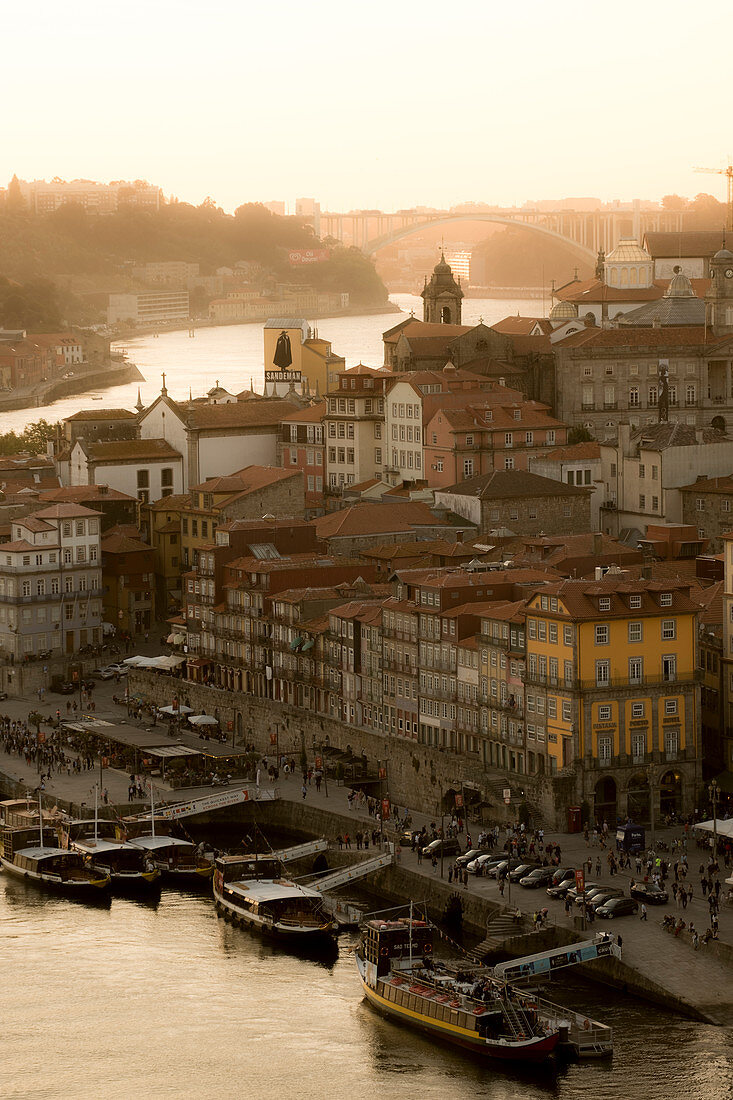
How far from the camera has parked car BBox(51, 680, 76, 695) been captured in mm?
90294

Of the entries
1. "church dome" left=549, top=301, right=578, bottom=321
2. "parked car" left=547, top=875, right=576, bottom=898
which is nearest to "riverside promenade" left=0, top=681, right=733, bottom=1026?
"parked car" left=547, top=875, right=576, bottom=898

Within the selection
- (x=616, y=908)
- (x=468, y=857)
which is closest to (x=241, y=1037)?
(x=616, y=908)

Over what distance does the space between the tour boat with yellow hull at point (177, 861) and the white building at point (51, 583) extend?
80.9 feet

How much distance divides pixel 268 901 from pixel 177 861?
22.7 ft

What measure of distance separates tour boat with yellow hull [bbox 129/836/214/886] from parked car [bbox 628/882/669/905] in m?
14.1

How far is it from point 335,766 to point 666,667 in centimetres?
1204

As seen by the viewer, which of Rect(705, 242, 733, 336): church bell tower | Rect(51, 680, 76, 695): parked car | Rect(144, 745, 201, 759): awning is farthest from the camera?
Rect(705, 242, 733, 336): church bell tower

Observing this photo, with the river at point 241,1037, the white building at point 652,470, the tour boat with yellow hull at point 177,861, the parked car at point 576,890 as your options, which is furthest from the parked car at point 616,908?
the white building at point 652,470

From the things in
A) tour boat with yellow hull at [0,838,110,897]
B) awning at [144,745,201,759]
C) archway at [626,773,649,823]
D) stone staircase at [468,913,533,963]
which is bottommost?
tour boat with yellow hull at [0,838,110,897]

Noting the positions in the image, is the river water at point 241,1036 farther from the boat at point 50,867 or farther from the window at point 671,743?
the window at point 671,743

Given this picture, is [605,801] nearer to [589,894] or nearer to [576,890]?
[576,890]

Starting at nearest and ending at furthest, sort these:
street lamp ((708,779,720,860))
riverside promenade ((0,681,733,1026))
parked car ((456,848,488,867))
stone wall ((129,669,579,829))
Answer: riverside promenade ((0,681,733,1026)) < street lamp ((708,779,720,860)) < parked car ((456,848,488,867)) < stone wall ((129,669,579,829))

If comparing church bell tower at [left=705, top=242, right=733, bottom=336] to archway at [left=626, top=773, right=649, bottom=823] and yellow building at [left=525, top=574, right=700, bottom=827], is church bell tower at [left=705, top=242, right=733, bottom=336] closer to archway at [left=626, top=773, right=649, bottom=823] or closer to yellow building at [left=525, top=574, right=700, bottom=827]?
yellow building at [left=525, top=574, right=700, bottom=827]

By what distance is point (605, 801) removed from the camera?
66.8 m
